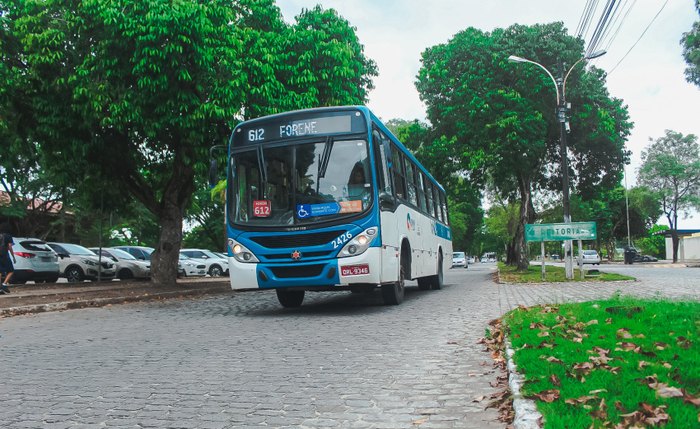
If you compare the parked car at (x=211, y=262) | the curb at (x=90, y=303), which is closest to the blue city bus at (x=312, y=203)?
the curb at (x=90, y=303)

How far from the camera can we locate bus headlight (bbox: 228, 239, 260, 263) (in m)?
9.98

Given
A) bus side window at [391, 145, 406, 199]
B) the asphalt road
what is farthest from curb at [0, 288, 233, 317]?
bus side window at [391, 145, 406, 199]

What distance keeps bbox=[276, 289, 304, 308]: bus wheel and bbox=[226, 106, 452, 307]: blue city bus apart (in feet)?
4.81

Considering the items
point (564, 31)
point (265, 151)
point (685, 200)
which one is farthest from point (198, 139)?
point (685, 200)

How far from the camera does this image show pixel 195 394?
485 cm

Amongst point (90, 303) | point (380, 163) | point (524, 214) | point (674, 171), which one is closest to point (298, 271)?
point (380, 163)

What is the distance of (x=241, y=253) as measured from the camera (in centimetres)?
1009

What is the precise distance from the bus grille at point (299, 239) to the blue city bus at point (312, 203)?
0.05ft

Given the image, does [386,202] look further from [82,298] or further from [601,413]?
[82,298]

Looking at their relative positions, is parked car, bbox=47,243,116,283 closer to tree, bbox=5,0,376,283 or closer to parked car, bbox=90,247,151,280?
parked car, bbox=90,247,151,280

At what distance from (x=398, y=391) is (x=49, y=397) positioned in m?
2.87

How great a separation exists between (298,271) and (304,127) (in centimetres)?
251

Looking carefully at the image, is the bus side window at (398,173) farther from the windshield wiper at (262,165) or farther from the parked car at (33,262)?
the parked car at (33,262)

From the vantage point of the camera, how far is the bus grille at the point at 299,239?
9672mm
